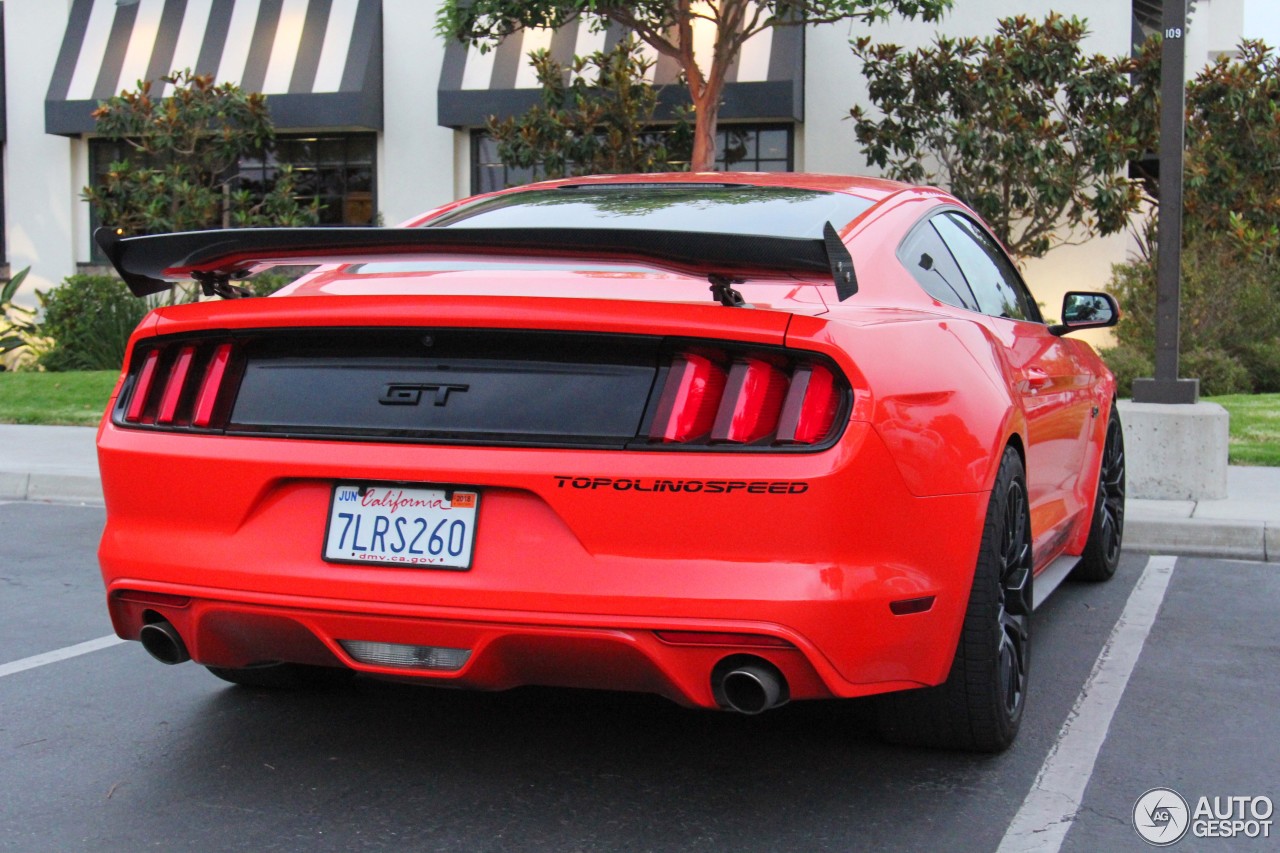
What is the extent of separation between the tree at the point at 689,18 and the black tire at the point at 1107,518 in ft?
29.8

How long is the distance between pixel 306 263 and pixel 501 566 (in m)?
0.81

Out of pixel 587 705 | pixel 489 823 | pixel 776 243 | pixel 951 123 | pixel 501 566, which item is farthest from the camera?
pixel 951 123

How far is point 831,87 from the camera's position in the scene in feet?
58.4

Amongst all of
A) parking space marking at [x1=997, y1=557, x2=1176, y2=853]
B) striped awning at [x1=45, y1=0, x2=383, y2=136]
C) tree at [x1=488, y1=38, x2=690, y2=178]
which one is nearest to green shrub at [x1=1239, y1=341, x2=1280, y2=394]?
tree at [x1=488, y1=38, x2=690, y2=178]

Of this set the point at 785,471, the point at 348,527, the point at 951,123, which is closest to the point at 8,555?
the point at 348,527

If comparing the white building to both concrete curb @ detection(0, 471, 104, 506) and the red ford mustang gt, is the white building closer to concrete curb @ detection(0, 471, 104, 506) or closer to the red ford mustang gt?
concrete curb @ detection(0, 471, 104, 506)

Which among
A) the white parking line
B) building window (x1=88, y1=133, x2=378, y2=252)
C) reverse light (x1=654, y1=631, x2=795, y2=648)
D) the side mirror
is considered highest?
building window (x1=88, y1=133, x2=378, y2=252)

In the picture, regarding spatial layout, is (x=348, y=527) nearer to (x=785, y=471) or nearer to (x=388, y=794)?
(x=388, y=794)

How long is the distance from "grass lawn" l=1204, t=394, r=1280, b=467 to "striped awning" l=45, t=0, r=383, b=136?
1140cm

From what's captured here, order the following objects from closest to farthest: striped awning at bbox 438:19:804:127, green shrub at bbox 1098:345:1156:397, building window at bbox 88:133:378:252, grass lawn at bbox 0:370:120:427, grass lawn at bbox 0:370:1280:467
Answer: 1. grass lawn at bbox 0:370:1280:467
2. grass lawn at bbox 0:370:120:427
3. green shrub at bbox 1098:345:1156:397
4. striped awning at bbox 438:19:804:127
5. building window at bbox 88:133:378:252

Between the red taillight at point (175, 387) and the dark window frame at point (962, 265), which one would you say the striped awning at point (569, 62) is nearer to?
the dark window frame at point (962, 265)

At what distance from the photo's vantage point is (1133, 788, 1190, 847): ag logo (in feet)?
10.6

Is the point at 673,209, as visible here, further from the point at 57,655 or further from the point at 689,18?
the point at 689,18

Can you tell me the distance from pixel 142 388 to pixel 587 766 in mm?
1467
